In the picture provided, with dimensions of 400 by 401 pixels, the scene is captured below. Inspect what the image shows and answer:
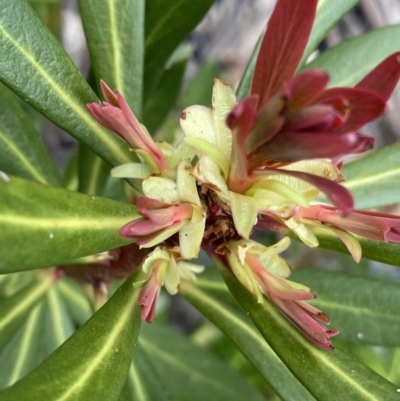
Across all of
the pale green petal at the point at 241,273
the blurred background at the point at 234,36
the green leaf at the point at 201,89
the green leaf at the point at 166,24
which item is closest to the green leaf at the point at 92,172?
the green leaf at the point at 166,24

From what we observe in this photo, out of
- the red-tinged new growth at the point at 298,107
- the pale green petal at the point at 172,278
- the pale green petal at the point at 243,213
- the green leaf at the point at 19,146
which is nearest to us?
the red-tinged new growth at the point at 298,107

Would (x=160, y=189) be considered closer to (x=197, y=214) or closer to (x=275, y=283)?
(x=197, y=214)

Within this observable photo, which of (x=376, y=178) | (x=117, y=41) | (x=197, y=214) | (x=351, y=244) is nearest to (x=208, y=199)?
(x=197, y=214)

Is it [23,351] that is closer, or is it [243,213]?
[243,213]

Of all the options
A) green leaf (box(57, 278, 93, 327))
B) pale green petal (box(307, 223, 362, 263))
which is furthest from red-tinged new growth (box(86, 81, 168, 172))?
green leaf (box(57, 278, 93, 327))

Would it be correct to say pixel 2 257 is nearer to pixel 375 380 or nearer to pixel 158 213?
pixel 158 213

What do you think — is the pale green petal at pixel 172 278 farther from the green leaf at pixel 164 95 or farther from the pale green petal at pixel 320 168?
the green leaf at pixel 164 95
